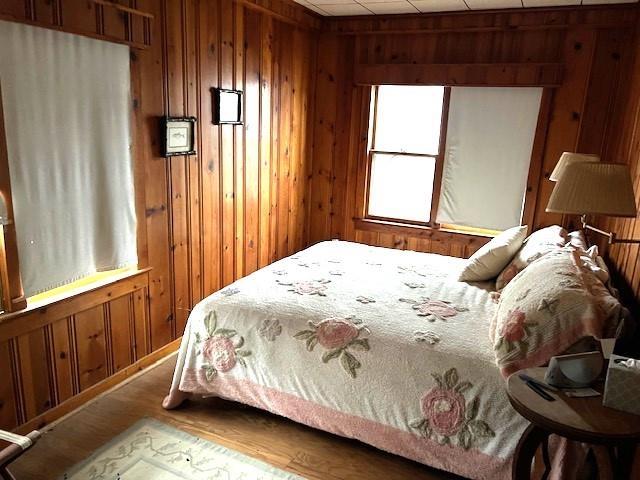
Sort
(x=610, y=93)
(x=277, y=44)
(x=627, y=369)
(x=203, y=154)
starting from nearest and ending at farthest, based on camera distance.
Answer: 1. (x=627, y=369)
2. (x=203, y=154)
3. (x=610, y=93)
4. (x=277, y=44)

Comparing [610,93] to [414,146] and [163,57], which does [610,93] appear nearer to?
[414,146]

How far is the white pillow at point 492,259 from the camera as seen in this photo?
2.97m

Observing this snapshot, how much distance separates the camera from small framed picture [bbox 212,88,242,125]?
337 cm

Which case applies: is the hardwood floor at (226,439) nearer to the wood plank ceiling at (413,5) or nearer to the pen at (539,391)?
the pen at (539,391)

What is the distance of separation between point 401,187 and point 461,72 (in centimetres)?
111

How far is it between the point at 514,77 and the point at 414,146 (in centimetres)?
99

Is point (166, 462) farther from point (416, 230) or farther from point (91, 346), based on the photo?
point (416, 230)

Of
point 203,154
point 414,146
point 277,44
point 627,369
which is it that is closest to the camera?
point 627,369

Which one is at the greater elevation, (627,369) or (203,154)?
(203,154)

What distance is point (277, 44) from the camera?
399 centimetres

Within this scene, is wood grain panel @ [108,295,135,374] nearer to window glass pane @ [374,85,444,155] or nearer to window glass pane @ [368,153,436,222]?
window glass pane @ [368,153,436,222]

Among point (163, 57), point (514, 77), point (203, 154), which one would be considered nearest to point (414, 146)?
point (514, 77)

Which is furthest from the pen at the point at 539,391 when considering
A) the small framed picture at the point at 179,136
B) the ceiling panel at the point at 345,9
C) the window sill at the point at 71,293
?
the ceiling panel at the point at 345,9

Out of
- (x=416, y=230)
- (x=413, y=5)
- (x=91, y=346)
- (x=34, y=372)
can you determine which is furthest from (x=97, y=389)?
(x=413, y=5)
